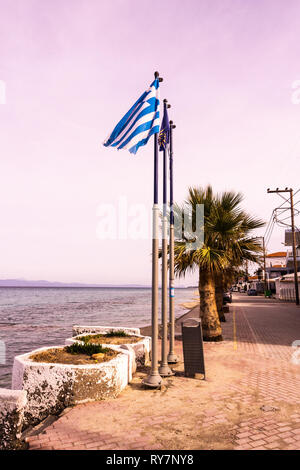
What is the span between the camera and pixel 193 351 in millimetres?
7598

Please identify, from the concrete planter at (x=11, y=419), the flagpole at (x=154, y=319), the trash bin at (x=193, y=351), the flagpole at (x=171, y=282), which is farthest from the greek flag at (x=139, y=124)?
the concrete planter at (x=11, y=419)

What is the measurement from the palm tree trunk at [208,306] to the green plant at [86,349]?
5.65 metres

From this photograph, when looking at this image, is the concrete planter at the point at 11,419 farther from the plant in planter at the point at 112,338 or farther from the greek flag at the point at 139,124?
the greek flag at the point at 139,124

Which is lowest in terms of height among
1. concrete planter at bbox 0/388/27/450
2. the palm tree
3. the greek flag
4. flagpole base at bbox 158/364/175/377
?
flagpole base at bbox 158/364/175/377

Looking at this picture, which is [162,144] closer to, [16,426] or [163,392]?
[163,392]

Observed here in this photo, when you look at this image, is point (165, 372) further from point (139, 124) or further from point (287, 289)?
point (287, 289)

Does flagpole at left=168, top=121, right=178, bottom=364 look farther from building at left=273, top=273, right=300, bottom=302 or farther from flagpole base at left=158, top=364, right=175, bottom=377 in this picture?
building at left=273, top=273, right=300, bottom=302

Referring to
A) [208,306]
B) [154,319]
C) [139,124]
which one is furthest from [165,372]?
[139,124]

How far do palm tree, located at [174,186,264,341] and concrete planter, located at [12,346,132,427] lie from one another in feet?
20.1

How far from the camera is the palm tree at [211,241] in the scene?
1155 centimetres

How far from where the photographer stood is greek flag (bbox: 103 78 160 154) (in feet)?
22.2

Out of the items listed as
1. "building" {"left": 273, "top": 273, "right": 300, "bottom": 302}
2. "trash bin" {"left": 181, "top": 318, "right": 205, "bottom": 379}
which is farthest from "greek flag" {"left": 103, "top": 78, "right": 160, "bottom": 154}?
"building" {"left": 273, "top": 273, "right": 300, "bottom": 302}
